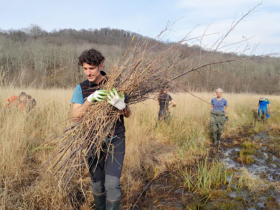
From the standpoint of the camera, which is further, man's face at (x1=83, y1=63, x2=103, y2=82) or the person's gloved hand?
man's face at (x1=83, y1=63, x2=103, y2=82)

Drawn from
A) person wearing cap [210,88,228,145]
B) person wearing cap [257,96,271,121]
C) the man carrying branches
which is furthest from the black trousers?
person wearing cap [257,96,271,121]

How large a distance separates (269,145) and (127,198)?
488 cm

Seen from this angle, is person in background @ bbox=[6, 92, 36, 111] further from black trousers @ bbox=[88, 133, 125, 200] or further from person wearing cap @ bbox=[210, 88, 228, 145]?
person wearing cap @ bbox=[210, 88, 228, 145]

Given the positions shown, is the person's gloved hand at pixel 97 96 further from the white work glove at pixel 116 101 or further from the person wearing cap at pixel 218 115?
the person wearing cap at pixel 218 115

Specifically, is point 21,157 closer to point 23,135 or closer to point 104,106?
point 23,135

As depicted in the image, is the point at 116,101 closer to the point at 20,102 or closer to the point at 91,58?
the point at 91,58

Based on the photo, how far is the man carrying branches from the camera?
175cm

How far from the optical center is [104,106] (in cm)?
182

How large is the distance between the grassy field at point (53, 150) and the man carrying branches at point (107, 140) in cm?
22

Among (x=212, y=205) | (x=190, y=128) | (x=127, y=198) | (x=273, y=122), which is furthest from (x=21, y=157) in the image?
(x=273, y=122)

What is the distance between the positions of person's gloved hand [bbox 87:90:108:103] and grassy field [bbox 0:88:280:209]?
39 centimetres

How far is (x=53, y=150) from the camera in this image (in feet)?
11.0

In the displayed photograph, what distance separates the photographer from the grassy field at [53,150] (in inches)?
88.4

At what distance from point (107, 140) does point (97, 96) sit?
18.0 inches
